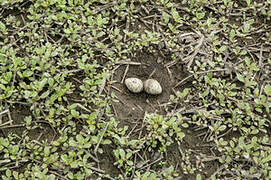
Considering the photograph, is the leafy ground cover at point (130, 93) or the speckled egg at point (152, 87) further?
the speckled egg at point (152, 87)

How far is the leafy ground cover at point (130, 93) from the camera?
2.14 m

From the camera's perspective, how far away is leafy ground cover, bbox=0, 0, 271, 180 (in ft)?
7.02

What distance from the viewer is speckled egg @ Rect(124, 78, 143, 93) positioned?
238 centimetres

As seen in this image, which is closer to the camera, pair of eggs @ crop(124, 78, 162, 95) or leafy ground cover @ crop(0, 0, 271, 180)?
leafy ground cover @ crop(0, 0, 271, 180)

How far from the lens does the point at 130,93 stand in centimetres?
243

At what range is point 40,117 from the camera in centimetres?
222

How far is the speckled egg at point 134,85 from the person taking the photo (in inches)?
93.9

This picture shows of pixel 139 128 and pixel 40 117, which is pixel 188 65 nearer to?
pixel 139 128

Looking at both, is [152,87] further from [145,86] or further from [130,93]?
[130,93]

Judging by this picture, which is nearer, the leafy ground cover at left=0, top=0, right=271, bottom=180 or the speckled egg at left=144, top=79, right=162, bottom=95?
the leafy ground cover at left=0, top=0, right=271, bottom=180

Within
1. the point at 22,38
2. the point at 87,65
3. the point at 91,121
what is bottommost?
the point at 91,121

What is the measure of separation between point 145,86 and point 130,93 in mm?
130

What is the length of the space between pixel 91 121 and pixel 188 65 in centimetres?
90

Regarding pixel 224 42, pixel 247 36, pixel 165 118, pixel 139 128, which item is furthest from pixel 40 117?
pixel 247 36
